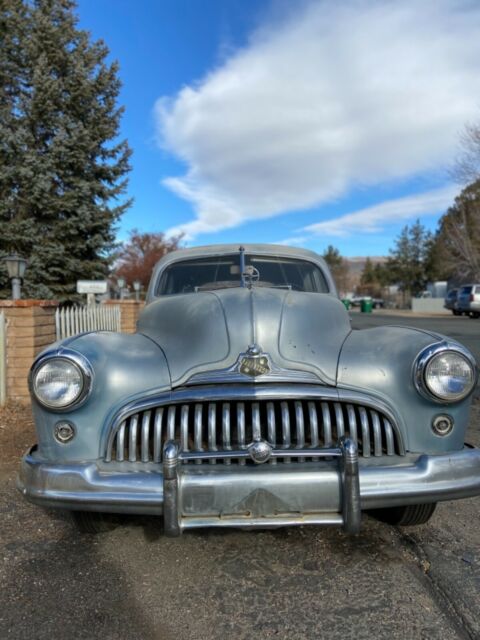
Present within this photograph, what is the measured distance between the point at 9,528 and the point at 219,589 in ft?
4.65

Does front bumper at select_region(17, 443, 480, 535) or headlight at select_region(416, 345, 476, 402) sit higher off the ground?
headlight at select_region(416, 345, 476, 402)

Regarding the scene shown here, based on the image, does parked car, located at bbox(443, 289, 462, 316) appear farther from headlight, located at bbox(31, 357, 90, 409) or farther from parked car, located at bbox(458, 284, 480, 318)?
headlight, located at bbox(31, 357, 90, 409)

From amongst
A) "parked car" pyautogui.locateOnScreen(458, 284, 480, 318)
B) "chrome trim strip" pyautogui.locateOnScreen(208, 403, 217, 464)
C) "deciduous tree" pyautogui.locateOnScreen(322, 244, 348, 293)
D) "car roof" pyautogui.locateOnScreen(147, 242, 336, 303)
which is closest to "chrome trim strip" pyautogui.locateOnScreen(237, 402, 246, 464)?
"chrome trim strip" pyautogui.locateOnScreen(208, 403, 217, 464)

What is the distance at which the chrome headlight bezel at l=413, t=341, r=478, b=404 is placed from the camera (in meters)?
2.23

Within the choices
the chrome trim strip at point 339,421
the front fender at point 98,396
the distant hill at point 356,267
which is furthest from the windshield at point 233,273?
the distant hill at point 356,267

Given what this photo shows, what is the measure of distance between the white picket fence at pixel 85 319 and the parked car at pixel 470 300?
2213 cm

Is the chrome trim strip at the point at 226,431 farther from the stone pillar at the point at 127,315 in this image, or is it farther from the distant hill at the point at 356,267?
the distant hill at the point at 356,267

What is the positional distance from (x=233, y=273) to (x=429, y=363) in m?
1.94

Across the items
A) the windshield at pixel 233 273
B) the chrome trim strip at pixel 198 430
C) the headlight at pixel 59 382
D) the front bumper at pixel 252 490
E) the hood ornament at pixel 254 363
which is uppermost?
the windshield at pixel 233 273

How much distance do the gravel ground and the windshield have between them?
5.99ft

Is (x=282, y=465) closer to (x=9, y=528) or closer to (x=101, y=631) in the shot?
(x=101, y=631)

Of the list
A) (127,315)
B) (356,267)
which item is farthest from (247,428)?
(356,267)

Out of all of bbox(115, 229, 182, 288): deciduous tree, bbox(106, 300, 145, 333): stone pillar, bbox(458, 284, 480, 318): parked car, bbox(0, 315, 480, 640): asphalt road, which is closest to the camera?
bbox(0, 315, 480, 640): asphalt road

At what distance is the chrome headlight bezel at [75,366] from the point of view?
2217 mm
